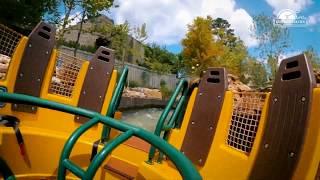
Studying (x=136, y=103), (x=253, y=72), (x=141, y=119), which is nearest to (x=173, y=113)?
(x=141, y=119)

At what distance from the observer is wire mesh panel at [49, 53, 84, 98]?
2.90 metres

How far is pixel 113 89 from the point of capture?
2.88 m

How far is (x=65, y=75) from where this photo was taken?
9.75 ft

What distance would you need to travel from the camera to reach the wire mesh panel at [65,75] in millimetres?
2902

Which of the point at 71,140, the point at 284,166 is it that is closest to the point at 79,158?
the point at 71,140

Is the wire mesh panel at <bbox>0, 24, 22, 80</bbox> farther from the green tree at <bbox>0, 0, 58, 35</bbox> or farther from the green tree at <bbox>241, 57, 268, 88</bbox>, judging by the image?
the green tree at <bbox>241, 57, 268, 88</bbox>

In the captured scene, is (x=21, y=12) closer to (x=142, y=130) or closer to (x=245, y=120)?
(x=245, y=120)

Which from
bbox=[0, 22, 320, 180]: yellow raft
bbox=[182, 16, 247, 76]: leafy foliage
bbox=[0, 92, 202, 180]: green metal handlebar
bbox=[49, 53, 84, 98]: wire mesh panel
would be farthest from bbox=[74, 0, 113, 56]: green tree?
bbox=[182, 16, 247, 76]: leafy foliage

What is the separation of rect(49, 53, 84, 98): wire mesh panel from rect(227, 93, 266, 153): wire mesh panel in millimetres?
1314

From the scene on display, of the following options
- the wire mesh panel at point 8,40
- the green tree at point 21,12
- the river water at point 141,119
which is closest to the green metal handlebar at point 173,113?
the wire mesh panel at point 8,40

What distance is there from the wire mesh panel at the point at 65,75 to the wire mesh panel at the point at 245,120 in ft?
4.31

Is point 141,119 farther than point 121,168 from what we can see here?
Yes

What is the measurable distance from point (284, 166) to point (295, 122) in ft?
0.68

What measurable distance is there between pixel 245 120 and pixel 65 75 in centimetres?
150
